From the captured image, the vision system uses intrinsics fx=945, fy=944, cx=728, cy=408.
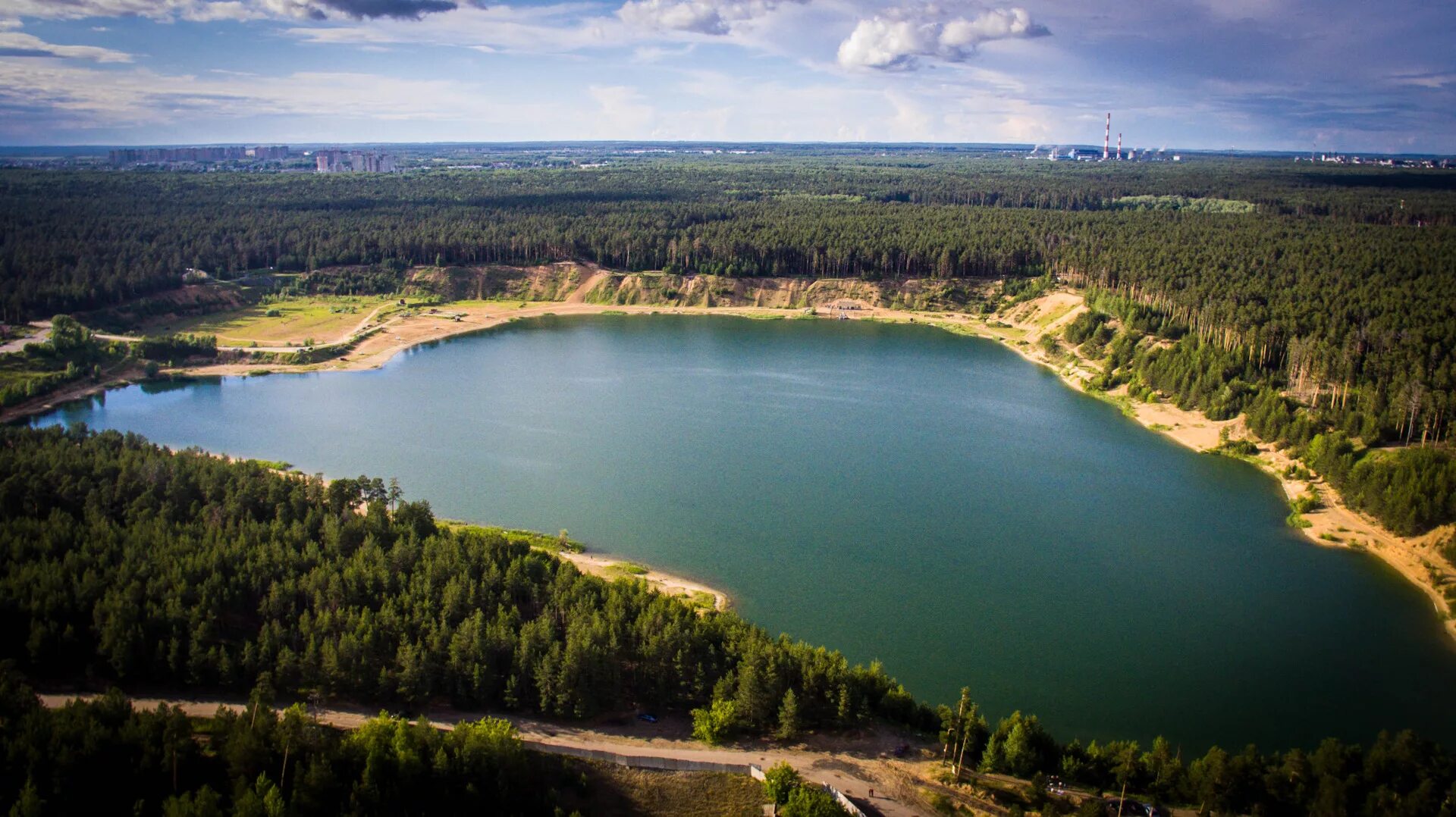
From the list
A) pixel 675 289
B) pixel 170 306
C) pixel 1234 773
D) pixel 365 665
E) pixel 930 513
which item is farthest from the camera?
pixel 675 289

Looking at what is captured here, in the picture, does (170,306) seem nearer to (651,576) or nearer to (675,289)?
(675,289)

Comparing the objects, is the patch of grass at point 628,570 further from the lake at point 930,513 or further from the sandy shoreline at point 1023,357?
the lake at point 930,513

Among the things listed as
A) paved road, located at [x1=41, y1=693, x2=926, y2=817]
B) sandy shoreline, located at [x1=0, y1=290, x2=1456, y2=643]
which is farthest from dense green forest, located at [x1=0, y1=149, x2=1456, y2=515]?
paved road, located at [x1=41, y1=693, x2=926, y2=817]

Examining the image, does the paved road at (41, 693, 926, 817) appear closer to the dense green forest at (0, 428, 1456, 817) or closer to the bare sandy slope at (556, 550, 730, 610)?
the dense green forest at (0, 428, 1456, 817)

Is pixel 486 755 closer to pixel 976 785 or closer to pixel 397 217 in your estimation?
pixel 976 785

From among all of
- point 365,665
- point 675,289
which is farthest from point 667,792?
point 675,289
